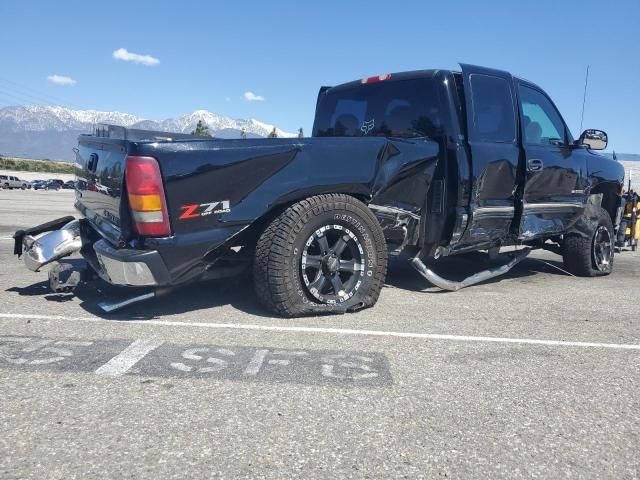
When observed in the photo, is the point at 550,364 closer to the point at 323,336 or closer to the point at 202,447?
the point at 323,336

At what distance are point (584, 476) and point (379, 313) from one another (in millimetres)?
2271

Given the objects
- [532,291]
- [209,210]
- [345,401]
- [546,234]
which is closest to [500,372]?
[345,401]

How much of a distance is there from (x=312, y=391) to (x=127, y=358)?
1.11 meters

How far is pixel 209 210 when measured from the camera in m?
3.46

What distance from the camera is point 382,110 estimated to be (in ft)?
16.9

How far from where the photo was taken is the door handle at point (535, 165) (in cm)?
515

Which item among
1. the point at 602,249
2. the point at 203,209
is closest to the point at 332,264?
the point at 203,209

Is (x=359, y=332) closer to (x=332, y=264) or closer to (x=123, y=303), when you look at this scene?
(x=332, y=264)

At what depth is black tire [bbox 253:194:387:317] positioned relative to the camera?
12.1 ft

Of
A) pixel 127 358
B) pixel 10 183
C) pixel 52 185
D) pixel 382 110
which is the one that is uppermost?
pixel 382 110

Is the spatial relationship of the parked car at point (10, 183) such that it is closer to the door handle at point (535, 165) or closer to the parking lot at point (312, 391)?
the parking lot at point (312, 391)

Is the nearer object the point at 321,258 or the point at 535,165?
the point at 321,258

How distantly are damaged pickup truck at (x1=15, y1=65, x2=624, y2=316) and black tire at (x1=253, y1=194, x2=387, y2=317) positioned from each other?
11mm

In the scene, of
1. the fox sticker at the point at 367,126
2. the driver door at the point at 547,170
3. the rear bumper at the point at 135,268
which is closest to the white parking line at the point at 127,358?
the rear bumper at the point at 135,268
